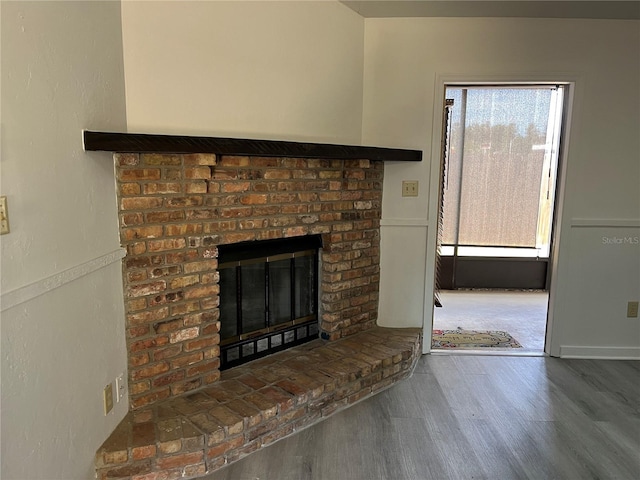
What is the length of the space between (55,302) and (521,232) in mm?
Result: 4913

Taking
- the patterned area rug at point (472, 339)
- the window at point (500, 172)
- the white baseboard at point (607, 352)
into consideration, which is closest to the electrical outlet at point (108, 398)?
the patterned area rug at point (472, 339)

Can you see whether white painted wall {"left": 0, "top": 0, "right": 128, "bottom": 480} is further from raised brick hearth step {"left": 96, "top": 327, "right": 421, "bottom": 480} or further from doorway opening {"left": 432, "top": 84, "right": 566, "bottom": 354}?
doorway opening {"left": 432, "top": 84, "right": 566, "bottom": 354}

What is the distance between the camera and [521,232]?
5137 mm

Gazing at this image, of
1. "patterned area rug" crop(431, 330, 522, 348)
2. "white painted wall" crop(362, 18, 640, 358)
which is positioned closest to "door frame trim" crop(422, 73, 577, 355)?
"white painted wall" crop(362, 18, 640, 358)

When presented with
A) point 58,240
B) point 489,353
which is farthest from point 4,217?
point 489,353

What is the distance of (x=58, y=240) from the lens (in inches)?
59.1

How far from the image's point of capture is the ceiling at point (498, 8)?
8.47ft

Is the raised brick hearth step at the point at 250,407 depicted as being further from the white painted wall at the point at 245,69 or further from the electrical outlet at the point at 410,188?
the white painted wall at the point at 245,69

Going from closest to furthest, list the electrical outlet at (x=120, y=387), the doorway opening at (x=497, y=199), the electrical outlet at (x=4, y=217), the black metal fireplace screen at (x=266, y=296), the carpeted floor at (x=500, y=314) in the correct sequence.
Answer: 1. the electrical outlet at (x=4, y=217)
2. the electrical outlet at (x=120, y=387)
3. the black metal fireplace screen at (x=266, y=296)
4. the carpeted floor at (x=500, y=314)
5. the doorway opening at (x=497, y=199)

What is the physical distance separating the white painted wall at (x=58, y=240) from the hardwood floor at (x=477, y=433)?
71 cm

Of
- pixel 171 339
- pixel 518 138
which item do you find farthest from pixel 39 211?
pixel 518 138

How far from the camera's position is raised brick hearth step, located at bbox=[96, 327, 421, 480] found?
1.85 m

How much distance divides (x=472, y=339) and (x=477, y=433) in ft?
4.75

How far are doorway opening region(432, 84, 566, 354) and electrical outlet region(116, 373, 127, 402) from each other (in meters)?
3.32
